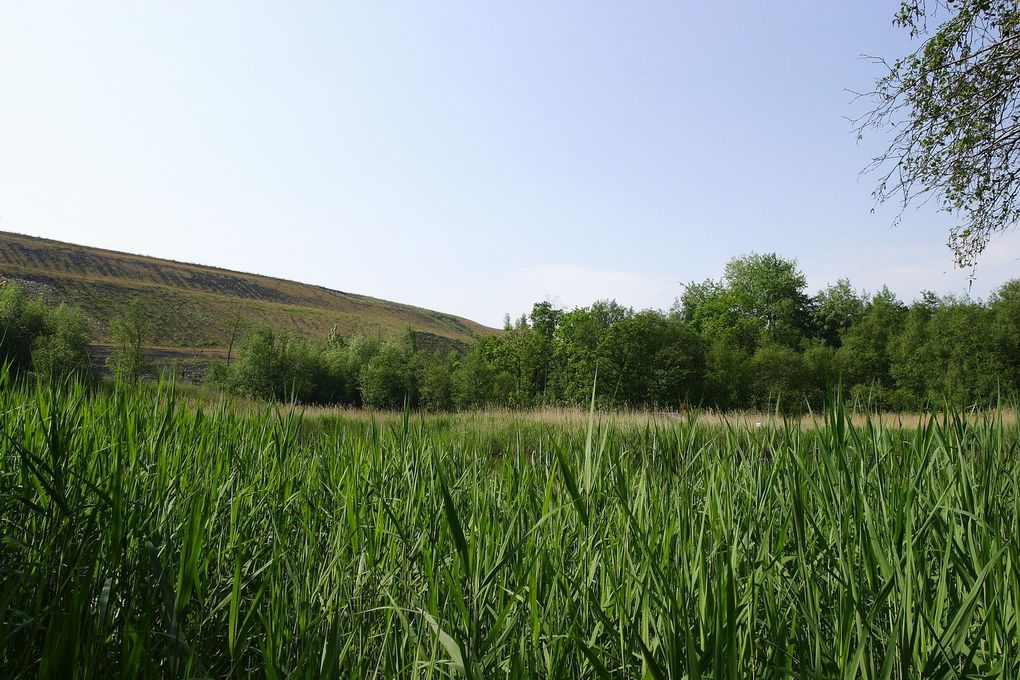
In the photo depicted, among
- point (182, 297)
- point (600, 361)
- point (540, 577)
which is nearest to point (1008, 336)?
point (600, 361)

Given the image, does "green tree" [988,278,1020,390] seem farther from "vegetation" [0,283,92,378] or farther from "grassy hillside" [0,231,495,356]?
"vegetation" [0,283,92,378]

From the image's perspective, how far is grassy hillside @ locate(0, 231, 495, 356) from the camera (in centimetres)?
4909

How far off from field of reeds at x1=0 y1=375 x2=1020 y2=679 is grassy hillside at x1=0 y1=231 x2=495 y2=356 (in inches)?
1421

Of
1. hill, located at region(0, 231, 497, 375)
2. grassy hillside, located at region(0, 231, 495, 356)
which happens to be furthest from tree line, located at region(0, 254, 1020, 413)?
hill, located at region(0, 231, 497, 375)

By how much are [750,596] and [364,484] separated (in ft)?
5.49

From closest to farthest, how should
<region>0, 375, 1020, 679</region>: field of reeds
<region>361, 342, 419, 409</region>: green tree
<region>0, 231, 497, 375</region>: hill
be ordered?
<region>0, 375, 1020, 679</region>: field of reeds
<region>361, 342, 419, 409</region>: green tree
<region>0, 231, 497, 375</region>: hill

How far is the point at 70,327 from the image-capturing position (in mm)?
23109

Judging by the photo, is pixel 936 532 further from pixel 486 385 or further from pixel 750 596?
pixel 486 385

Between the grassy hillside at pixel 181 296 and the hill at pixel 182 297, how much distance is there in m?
0.08

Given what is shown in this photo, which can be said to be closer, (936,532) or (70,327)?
(936,532)

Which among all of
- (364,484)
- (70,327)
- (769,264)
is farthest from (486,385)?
(769,264)

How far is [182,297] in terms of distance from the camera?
2282 inches

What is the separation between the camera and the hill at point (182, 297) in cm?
4847

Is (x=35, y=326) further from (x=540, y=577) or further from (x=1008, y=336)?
(x=1008, y=336)
